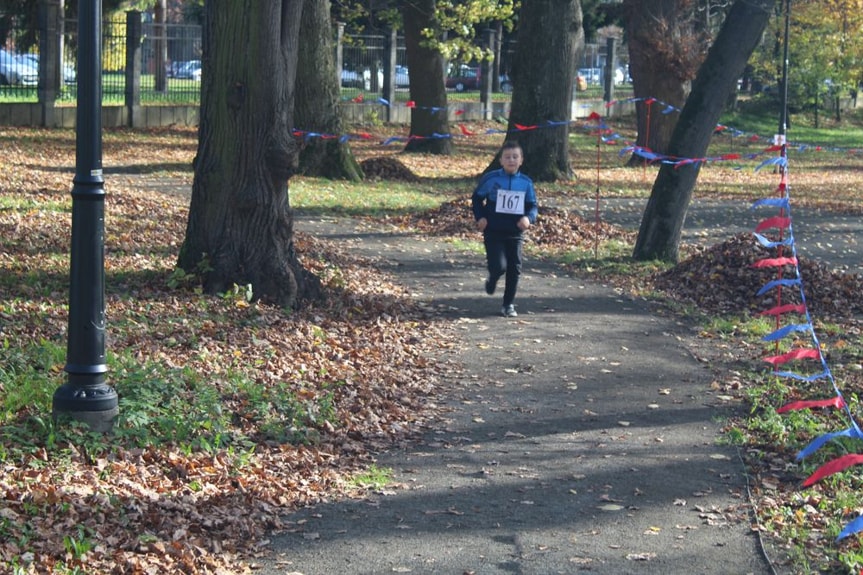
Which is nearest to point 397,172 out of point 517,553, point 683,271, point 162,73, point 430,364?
point 162,73

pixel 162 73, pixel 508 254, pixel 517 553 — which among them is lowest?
pixel 517 553

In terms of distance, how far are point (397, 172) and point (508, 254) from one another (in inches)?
518

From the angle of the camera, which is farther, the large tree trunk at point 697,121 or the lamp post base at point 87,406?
the large tree trunk at point 697,121

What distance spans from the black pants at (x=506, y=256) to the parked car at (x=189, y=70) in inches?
835

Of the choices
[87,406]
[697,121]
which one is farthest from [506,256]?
[87,406]

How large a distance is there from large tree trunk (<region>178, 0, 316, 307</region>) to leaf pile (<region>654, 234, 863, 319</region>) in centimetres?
475

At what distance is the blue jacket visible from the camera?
1152 centimetres

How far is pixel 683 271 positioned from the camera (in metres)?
14.1

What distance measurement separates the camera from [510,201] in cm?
1150

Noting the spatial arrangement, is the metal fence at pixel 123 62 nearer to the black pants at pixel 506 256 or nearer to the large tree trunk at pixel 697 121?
the large tree trunk at pixel 697 121

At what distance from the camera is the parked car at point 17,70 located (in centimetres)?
2784

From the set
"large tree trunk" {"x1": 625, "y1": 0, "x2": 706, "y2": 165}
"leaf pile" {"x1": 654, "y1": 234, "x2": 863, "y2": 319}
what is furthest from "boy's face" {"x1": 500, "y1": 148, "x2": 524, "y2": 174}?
"large tree trunk" {"x1": 625, "y1": 0, "x2": 706, "y2": 165}

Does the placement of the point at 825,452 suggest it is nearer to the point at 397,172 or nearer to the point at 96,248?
the point at 96,248

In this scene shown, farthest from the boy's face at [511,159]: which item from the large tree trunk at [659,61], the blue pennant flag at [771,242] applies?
the large tree trunk at [659,61]
